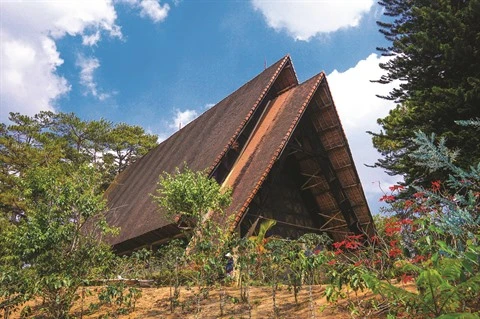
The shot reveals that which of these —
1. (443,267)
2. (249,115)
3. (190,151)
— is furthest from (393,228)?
(190,151)

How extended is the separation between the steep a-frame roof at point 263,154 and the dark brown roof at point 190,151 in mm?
39

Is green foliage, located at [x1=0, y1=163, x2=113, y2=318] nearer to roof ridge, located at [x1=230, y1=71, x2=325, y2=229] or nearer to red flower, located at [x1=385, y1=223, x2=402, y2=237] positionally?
roof ridge, located at [x1=230, y1=71, x2=325, y2=229]

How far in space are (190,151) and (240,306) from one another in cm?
869

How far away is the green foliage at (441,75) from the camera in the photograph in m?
8.78

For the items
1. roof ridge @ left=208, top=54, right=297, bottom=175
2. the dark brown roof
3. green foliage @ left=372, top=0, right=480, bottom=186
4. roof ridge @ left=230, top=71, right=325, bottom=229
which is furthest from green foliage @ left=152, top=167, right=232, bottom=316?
green foliage @ left=372, top=0, right=480, bottom=186

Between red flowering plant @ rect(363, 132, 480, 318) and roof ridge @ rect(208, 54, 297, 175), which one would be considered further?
roof ridge @ rect(208, 54, 297, 175)

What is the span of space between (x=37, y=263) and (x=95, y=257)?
2.91 feet

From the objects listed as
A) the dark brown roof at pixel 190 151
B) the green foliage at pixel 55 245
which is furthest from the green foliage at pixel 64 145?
the green foliage at pixel 55 245

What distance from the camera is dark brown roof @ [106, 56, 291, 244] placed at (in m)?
11.6

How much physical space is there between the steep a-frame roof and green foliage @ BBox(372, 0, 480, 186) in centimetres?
248

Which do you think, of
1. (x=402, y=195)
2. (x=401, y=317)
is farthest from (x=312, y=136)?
(x=401, y=317)

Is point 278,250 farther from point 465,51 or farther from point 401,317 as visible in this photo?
point 465,51

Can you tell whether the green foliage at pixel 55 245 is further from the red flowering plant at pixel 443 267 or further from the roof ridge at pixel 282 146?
the red flowering plant at pixel 443 267

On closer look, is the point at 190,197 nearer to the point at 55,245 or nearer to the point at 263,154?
the point at 55,245
